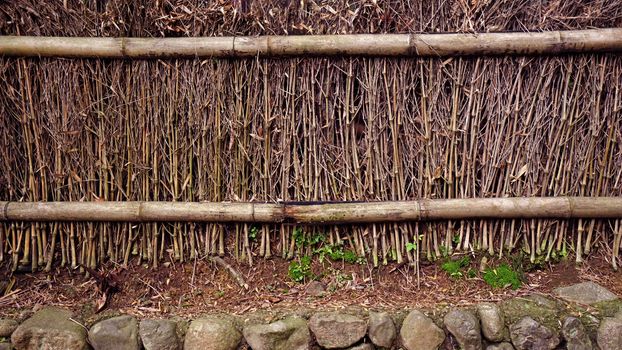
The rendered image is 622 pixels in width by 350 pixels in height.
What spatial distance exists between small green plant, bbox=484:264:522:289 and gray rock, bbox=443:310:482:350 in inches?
14.9

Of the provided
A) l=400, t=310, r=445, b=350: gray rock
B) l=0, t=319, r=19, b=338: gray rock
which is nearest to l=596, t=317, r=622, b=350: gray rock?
l=400, t=310, r=445, b=350: gray rock

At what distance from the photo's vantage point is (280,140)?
357cm

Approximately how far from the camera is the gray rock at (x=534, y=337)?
326 cm

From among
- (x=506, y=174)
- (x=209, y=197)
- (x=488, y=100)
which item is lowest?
(x=209, y=197)

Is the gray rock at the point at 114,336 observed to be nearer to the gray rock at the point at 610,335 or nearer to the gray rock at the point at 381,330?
the gray rock at the point at 381,330

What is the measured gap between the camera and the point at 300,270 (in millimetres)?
3572

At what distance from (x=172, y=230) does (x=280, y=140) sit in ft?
3.40

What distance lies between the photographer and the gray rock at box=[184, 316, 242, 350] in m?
3.22

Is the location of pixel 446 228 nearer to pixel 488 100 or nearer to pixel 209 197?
pixel 488 100

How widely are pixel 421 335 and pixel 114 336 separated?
6.63 feet

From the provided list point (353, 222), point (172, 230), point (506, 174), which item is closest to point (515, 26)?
point (506, 174)

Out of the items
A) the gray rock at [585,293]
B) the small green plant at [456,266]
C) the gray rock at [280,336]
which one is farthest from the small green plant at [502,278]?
the gray rock at [280,336]

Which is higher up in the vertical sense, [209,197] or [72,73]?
[72,73]

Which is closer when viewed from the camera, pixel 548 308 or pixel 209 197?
pixel 548 308
